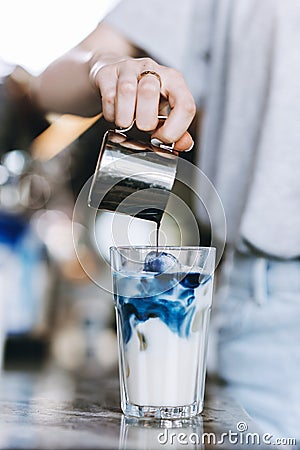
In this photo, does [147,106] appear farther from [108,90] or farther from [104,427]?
[104,427]

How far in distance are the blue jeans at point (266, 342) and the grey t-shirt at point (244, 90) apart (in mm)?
46

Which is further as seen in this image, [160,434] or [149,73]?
[149,73]

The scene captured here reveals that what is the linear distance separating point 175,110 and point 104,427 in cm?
39

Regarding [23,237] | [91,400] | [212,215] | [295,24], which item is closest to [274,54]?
[295,24]

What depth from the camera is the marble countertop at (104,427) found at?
61 cm

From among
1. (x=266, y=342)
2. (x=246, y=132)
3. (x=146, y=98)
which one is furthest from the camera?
(x=246, y=132)

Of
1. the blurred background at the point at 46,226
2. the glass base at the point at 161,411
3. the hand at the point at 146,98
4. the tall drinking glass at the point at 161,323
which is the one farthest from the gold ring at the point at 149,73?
the blurred background at the point at 46,226

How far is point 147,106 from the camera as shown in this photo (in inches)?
31.7

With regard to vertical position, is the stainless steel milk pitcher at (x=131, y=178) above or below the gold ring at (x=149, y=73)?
below

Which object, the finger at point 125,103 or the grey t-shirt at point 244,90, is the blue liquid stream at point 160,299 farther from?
the grey t-shirt at point 244,90

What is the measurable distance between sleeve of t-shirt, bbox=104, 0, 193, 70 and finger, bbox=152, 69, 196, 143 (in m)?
0.55

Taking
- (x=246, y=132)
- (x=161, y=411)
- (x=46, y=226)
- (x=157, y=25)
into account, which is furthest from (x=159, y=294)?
(x=46, y=226)

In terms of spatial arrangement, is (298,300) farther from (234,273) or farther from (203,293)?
(203,293)

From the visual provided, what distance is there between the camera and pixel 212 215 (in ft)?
4.50
